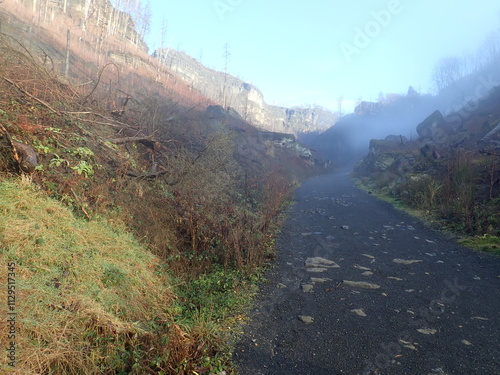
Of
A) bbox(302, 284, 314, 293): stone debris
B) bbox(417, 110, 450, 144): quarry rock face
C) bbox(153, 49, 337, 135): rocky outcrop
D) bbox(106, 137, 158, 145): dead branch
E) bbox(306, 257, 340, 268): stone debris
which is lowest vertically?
bbox(302, 284, 314, 293): stone debris

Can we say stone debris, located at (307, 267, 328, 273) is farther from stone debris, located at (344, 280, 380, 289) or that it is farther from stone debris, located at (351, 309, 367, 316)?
stone debris, located at (351, 309, 367, 316)

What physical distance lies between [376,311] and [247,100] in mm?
77966

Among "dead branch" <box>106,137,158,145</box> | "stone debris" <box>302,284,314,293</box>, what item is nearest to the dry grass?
"stone debris" <box>302,284,314,293</box>

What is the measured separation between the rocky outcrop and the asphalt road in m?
61.2

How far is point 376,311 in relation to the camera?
3924 mm

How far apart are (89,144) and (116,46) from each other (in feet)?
142

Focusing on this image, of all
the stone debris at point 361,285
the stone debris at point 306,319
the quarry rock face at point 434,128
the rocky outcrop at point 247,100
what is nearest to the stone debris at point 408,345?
the stone debris at point 306,319

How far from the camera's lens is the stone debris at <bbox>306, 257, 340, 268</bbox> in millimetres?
5609

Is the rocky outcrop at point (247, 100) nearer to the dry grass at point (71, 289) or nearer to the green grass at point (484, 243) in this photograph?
the green grass at point (484, 243)

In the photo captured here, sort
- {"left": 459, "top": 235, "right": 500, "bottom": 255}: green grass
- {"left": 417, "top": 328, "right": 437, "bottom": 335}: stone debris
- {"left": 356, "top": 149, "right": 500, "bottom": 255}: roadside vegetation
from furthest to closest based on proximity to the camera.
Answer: {"left": 356, "top": 149, "right": 500, "bottom": 255}: roadside vegetation → {"left": 459, "top": 235, "right": 500, "bottom": 255}: green grass → {"left": 417, "top": 328, "right": 437, "bottom": 335}: stone debris

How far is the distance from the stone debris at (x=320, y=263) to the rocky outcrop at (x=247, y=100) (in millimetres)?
61189

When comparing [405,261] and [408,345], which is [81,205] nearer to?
[408,345]

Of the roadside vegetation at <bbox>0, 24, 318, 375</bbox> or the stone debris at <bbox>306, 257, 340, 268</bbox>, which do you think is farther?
the stone debris at <bbox>306, 257, 340, 268</bbox>

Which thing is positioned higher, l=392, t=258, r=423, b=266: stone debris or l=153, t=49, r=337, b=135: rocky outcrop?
l=153, t=49, r=337, b=135: rocky outcrop
